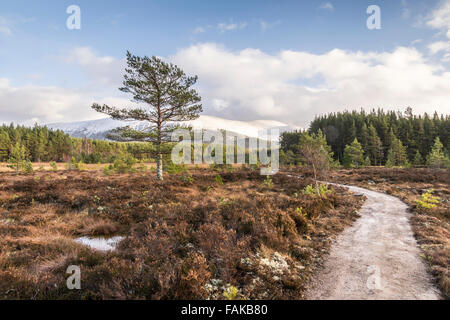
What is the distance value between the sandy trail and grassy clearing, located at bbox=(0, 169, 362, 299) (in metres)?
0.41

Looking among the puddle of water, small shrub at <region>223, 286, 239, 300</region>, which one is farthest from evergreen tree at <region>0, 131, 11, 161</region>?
small shrub at <region>223, 286, 239, 300</region>

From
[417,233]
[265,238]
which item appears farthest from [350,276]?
[417,233]

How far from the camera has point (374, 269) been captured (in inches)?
183

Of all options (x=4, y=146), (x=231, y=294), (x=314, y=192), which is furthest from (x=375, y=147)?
(x=4, y=146)

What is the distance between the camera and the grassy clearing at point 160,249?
140 inches

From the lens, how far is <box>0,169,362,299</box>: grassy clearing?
140 inches

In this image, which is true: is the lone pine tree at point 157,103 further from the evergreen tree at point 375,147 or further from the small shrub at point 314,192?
the evergreen tree at point 375,147

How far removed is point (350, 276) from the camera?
4.41m

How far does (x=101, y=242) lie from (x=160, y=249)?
2.58 m

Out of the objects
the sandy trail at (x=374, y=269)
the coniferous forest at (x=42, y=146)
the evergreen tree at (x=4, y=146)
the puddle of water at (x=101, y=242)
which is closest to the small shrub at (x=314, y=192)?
the sandy trail at (x=374, y=269)

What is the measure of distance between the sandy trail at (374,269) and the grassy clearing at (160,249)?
41cm

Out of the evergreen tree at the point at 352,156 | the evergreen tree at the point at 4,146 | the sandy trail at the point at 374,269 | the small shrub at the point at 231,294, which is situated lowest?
the sandy trail at the point at 374,269
